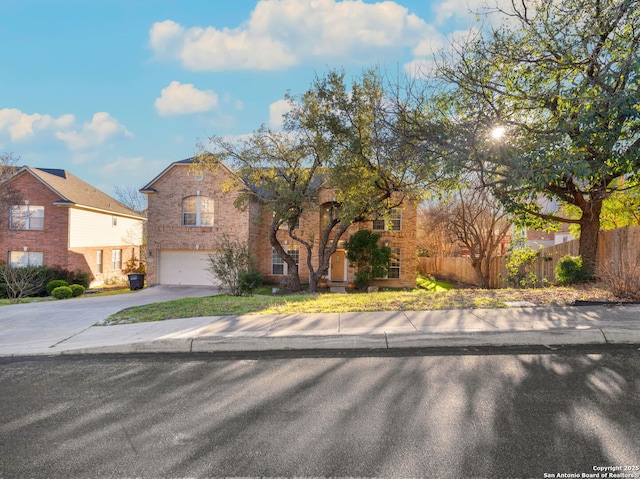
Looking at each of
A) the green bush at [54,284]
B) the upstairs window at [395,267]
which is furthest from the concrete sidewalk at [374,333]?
the green bush at [54,284]

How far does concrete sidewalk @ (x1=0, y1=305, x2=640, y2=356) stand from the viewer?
216 inches

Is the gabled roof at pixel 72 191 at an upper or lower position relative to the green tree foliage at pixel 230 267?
upper

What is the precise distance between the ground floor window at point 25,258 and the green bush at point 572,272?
2646 centimetres

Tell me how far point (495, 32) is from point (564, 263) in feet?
23.4

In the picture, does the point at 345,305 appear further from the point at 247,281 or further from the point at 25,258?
the point at 25,258

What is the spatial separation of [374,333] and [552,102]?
784 centimetres

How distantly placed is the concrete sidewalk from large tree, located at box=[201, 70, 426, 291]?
5.12 m

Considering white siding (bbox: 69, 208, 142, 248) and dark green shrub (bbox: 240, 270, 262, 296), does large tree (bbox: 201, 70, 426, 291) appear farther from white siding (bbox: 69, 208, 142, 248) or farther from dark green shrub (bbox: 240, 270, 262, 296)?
white siding (bbox: 69, 208, 142, 248)

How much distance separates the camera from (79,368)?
5.11m

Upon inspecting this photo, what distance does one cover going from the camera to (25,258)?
22328 mm

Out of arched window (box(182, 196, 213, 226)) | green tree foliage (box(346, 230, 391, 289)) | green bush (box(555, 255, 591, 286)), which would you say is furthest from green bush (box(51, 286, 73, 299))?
green bush (box(555, 255, 591, 286))

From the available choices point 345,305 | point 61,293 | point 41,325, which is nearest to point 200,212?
point 61,293

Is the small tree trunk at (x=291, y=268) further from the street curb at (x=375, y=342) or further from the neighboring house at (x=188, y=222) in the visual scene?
the street curb at (x=375, y=342)

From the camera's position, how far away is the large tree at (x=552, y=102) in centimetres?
754
